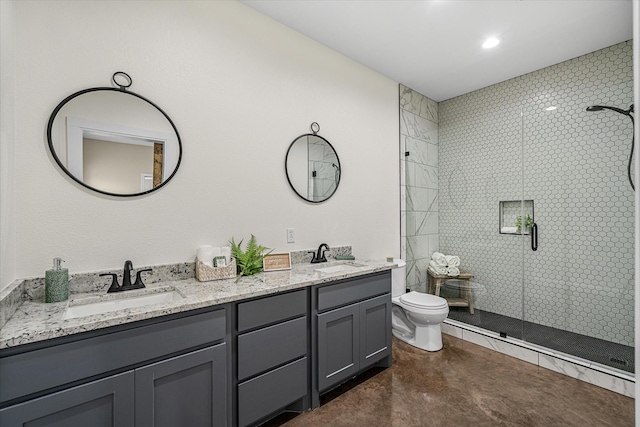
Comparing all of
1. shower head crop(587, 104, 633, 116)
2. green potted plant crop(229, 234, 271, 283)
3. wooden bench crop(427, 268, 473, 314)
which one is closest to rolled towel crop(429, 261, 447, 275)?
wooden bench crop(427, 268, 473, 314)

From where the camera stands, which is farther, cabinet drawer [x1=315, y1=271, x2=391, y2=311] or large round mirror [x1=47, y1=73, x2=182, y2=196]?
cabinet drawer [x1=315, y1=271, x2=391, y2=311]

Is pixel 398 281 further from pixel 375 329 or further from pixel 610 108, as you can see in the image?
pixel 610 108

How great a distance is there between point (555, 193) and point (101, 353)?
3.66 metres

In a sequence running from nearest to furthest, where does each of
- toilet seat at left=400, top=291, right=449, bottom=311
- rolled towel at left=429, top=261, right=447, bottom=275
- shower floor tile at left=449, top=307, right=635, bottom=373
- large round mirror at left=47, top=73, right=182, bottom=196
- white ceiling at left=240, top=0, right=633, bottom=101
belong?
1. large round mirror at left=47, top=73, right=182, bottom=196
2. white ceiling at left=240, top=0, right=633, bottom=101
3. shower floor tile at left=449, top=307, right=635, bottom=373
4. toilet seat at left=400, top=291, right=449, bottom=311
5. rolled towel at left=429, top=261, right=447, bottom=275

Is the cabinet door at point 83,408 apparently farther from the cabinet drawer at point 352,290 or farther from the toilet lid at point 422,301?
the toilet lid at point 422,301

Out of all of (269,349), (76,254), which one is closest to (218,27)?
(76,254)

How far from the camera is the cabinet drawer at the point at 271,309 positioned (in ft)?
5.16

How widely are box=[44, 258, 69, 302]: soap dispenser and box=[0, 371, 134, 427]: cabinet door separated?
1.68 ft

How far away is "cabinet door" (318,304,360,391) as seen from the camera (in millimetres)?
1933

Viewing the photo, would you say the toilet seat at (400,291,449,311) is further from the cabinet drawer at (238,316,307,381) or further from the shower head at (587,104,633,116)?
the shower head at (587,104,633,116)

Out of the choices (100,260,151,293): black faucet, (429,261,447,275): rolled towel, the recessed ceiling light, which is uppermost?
the recessed ceiling light

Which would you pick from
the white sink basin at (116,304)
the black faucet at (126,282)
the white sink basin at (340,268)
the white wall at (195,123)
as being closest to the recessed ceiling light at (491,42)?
the white wall at (195,123)

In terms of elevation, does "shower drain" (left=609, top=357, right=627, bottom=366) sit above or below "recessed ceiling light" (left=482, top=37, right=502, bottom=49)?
below

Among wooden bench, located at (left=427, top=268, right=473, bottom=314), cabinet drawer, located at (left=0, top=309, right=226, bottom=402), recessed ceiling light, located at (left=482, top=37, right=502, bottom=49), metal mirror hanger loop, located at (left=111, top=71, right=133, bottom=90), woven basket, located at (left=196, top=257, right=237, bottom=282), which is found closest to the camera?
cabinet drawer, located at (left=0, top=309, right=226, bottom=402)
